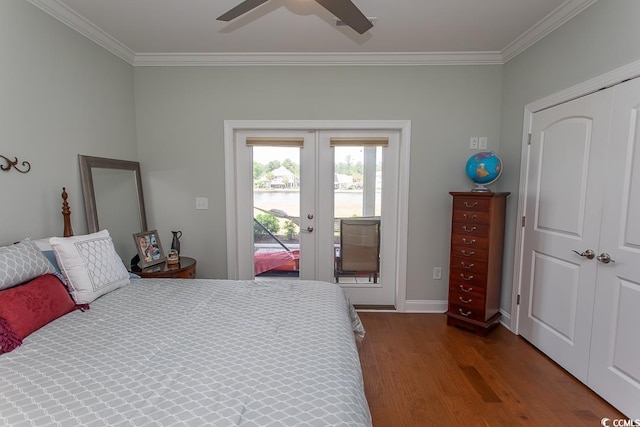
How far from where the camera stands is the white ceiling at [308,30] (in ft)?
6.93

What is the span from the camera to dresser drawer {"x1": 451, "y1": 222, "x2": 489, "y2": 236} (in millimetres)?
2570

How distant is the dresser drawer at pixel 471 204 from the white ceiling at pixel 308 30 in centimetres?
135

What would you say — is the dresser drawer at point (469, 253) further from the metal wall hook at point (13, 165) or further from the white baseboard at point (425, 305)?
the metal wall hook at point (13, 165)

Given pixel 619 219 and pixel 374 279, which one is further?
pixel 374 279

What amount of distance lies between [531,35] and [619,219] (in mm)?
1627

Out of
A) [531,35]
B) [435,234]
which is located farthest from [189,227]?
[531,35]

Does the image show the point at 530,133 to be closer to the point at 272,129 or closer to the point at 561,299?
the point at 561,299

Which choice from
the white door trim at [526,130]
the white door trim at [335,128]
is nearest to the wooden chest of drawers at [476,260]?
the white door trim at [526,130]

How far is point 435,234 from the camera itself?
3.07 m

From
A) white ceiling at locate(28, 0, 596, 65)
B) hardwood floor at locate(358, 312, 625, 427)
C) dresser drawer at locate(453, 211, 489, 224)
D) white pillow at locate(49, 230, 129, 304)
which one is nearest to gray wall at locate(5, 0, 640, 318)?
white ceiling at locate(28, 0, 596, 65)

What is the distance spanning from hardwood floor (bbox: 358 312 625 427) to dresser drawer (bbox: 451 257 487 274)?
579 mm

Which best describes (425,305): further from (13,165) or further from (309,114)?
(13,165)

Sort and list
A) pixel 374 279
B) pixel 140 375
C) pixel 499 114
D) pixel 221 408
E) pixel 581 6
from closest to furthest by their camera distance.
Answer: pixel 221 408, pixel 140 375, pixel 581 6, pixel 499 114, pixel 374 279

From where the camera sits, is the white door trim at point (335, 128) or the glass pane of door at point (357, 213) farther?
the glass pane of door at point (357, 213)
